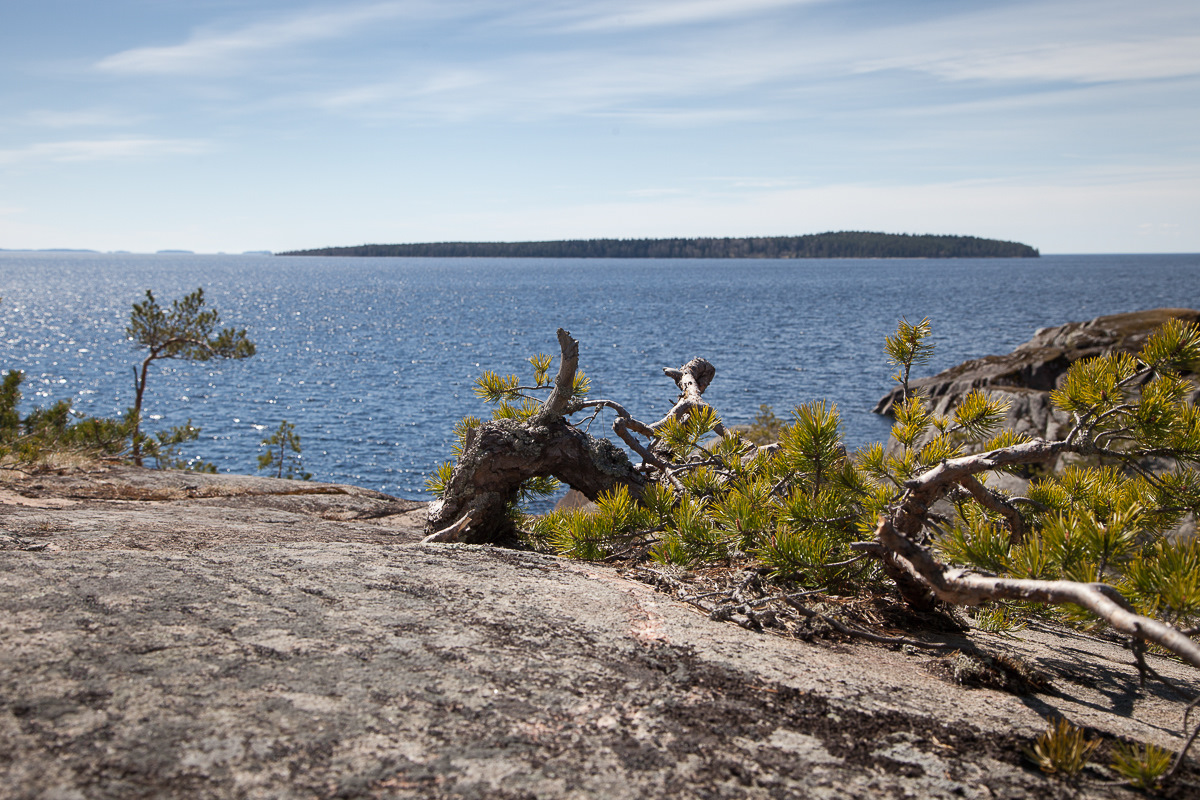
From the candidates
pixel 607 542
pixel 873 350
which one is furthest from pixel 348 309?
pixel 607 542

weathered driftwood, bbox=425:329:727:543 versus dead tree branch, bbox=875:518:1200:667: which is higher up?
dead tree branch, bbox=875:518:1200:667

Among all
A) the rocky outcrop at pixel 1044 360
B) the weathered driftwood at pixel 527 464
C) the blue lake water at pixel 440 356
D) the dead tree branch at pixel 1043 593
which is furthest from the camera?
the blue lake water at pixel 440 356

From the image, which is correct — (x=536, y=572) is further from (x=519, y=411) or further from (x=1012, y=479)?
(x=1012, y=479)

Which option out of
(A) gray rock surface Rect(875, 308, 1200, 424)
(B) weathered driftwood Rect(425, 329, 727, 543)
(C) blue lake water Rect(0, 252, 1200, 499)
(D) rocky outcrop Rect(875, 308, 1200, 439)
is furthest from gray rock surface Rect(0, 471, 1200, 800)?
(D) rocky outcrop Rect(875, 308, 1200, 439)

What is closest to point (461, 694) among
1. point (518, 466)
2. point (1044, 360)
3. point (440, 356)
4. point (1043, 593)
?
point (1043, 593)

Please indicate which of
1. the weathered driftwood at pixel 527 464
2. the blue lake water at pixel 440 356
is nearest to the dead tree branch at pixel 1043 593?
the weathered driftwood at pixel 527 464

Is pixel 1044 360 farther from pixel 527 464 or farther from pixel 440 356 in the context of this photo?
pixel 440 356

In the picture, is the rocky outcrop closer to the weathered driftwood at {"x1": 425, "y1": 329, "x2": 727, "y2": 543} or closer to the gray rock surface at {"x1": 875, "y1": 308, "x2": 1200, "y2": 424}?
the gray rock surface at {"x1": 875, "y1": 308, "x2": 1200, "y2": 424}

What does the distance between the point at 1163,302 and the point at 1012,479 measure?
3660 inches

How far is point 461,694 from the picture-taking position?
2611mm

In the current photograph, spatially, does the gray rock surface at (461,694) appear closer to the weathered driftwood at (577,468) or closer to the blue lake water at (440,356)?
the weathered driftwood at (577,468)

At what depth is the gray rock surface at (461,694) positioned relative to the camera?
7.09 feet

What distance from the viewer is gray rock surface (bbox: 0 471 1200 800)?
2162 mm

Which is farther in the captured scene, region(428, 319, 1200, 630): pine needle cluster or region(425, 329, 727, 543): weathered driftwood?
region(425, 329, 727, 543): weathered driftwood
